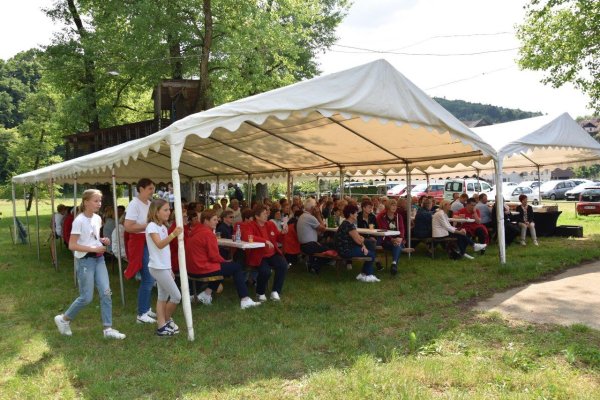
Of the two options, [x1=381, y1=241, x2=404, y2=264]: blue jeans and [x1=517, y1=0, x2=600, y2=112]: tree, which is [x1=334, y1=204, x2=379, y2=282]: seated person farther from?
[x1=517, y1=0, x2=600, y2=112]: tree

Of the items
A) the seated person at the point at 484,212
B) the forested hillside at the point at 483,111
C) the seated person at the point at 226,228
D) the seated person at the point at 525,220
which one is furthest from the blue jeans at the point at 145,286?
the forested hillside at the point at 483,111

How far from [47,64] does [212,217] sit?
1737 cm

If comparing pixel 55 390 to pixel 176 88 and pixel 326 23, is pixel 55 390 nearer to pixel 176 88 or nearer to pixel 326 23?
pixel 176 88

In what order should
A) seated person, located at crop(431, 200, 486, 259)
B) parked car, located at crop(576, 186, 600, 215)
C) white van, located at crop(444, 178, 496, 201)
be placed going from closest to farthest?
seated person, located at crop(431, 200, 486, 259), parked car, located at crop(576, 186, 600, 215), white van, located at crop(444, 178, 496, 201)

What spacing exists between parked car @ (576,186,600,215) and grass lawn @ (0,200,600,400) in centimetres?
1460

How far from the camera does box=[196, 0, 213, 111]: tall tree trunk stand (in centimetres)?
1568

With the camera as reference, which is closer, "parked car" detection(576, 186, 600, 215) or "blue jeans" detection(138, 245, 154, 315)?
"blue jeans" detection(138, 245, 154, 315)

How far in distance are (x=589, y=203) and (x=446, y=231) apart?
13.2 meters

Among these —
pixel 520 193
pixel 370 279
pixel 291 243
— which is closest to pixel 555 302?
pixel 370 279

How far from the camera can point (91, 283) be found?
16.4ft

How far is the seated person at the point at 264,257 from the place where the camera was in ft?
22.1

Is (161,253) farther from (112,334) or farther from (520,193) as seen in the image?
(520,193)

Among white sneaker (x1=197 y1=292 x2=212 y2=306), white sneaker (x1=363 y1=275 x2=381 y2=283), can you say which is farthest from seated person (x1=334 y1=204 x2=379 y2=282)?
white sneaker (x1=197 y1=292 x2=212 y2=306)

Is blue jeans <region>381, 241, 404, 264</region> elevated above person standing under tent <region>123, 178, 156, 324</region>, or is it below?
below
